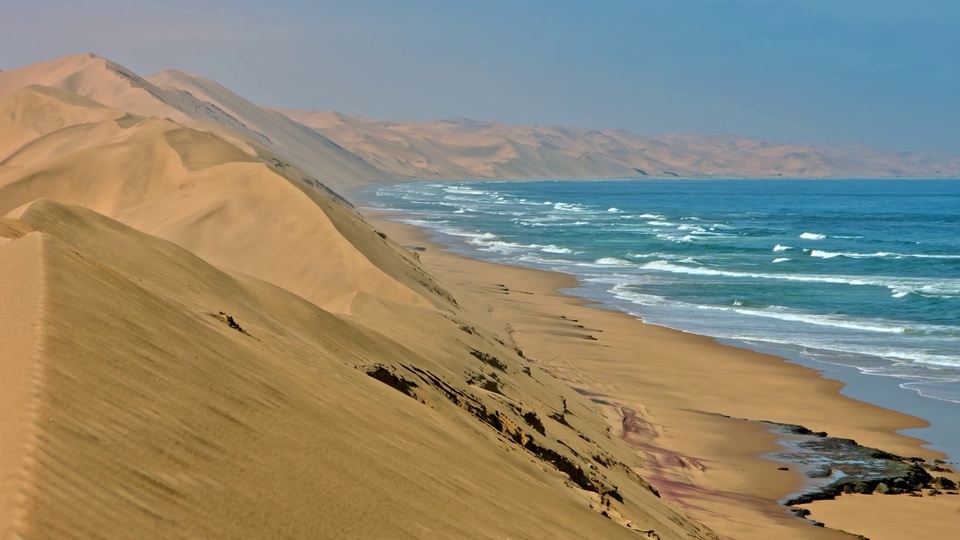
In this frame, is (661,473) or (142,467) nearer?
(142,467)

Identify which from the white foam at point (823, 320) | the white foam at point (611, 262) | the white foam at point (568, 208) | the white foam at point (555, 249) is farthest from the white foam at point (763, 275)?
the white foam at point (568, 208)

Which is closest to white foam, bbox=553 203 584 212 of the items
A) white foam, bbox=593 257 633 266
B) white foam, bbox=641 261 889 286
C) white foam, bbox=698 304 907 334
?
white foam, bbox=593 257 633 266

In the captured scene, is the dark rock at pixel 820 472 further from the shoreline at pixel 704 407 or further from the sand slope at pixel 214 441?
the sand slope at pixel 214 441

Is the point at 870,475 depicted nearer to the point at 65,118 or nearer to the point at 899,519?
the point at 899,519

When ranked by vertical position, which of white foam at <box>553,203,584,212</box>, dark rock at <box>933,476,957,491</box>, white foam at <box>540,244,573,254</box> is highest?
white foam at <box>553,203,584,212</box>

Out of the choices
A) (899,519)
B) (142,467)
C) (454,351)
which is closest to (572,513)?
(142,467)

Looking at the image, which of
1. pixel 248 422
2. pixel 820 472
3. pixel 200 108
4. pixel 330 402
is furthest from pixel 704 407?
pixel 200 108

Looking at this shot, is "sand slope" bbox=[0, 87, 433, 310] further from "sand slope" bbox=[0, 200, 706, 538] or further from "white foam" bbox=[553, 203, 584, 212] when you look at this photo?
"white foam" bbox=[553, 203, 584, 212]
